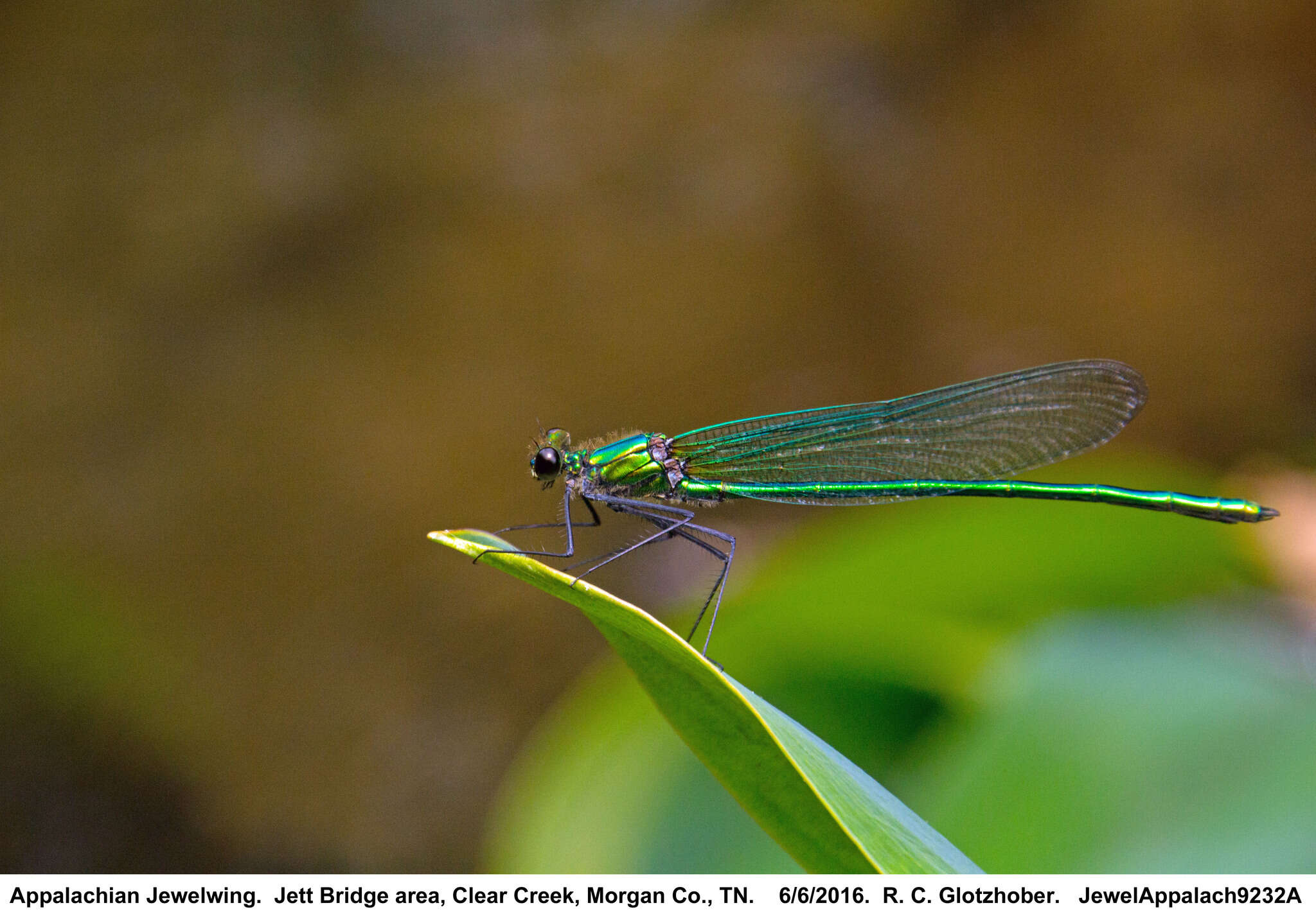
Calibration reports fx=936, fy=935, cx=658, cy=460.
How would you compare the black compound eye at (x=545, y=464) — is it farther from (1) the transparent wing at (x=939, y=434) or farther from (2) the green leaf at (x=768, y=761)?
(2) the green leaf at (x=768, y=761)

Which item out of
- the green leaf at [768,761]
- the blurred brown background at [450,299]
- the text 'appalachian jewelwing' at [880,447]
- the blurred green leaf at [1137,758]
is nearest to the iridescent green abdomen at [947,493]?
the text 'appalachian jewelwing' at [880,447]

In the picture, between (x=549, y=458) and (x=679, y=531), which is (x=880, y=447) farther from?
(x=549, y=458)

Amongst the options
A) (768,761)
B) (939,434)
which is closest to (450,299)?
(939,434)

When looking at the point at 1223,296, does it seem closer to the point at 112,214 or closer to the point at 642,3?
the point at 642,3

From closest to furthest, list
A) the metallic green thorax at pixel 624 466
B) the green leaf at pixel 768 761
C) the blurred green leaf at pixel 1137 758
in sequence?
the green leaf at pixel 768 761
the blurred green leaf at pixel 1137 758
the metallic green thorax at pixel 624 466

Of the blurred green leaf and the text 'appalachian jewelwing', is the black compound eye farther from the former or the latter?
the blurred green leaf

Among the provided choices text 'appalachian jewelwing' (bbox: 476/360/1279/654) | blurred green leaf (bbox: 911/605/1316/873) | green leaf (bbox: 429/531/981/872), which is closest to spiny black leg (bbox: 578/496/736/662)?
text 'appalachian jewelwing' (bbox: 476/360/1279/654)
